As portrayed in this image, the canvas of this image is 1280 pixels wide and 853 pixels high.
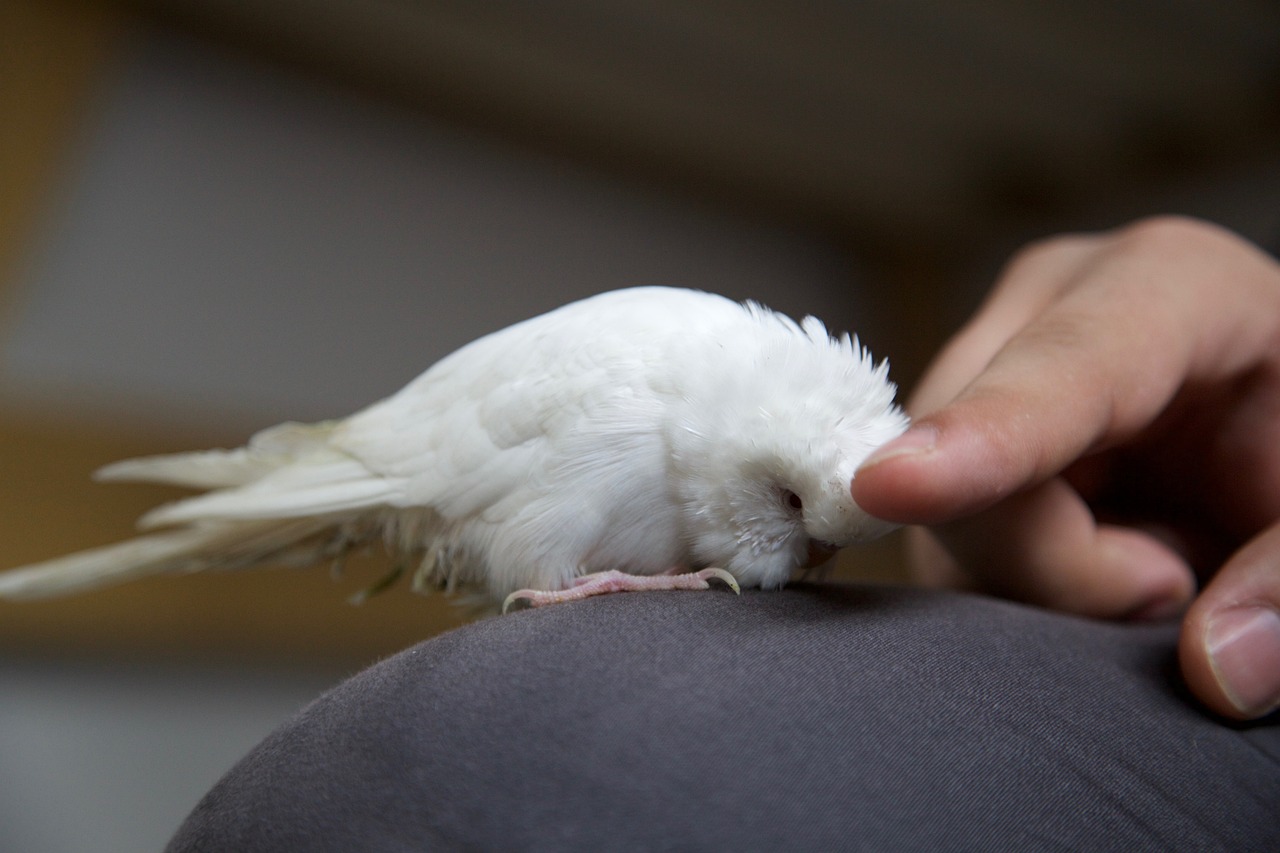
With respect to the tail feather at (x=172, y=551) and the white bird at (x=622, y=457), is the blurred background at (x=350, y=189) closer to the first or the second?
the tail feather at (x=172, y=551)

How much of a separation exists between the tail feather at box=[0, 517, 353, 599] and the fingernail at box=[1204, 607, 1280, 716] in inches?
29.6

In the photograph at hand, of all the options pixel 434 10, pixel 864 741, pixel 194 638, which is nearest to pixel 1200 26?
pixel 434 10

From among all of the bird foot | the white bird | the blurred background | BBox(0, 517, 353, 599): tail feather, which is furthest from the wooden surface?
the bird foot

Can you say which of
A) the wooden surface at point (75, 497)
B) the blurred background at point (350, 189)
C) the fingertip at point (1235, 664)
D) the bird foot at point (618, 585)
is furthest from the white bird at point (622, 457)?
the blurred background at point (350, 189)

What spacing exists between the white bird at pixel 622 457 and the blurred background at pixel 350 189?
5.86 feet

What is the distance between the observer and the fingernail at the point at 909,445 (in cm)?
55

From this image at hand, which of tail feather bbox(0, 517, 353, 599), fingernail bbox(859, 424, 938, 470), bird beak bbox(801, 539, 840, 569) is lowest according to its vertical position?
bird beak bbox(801, 539, 840, 569)

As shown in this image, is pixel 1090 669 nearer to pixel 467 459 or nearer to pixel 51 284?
pixel 467 459

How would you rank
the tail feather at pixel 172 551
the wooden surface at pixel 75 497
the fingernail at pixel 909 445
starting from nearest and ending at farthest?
the fingernail at pixel 909 445
the tail feather at pixel 172 551
the wooden surface at pixel 75 497

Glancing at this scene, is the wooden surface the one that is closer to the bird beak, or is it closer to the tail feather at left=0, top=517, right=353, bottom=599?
the tail feather at left=0, top=517, right=353, bottom=599

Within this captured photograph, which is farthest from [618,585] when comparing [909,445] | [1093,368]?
[1093,368]

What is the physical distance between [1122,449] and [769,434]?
60cm

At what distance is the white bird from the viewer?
642 mm

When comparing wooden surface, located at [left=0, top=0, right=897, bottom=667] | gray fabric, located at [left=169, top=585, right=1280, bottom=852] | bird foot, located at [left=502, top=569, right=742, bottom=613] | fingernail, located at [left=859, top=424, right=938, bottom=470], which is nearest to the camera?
gray fabric, located at [left=169, top=585, right=1280, bottom=852]
